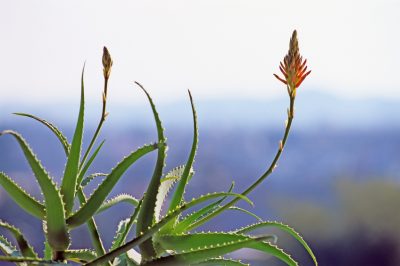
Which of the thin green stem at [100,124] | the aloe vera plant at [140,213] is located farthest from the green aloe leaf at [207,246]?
the thin green stem at [100,124]

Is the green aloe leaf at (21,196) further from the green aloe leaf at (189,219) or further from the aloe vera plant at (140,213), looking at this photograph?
the green aloe leaf at (189,219)

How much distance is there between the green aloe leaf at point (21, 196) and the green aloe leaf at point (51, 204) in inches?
1.1

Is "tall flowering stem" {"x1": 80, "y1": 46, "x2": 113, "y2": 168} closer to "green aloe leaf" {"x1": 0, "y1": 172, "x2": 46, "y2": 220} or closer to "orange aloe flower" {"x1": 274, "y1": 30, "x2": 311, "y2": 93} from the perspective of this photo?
"green aloe leaf" {"x1": 0, "y1": 172, "x2": 46, "y2": 220}

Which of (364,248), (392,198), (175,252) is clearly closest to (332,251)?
(364,248)

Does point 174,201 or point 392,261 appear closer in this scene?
point 174,201

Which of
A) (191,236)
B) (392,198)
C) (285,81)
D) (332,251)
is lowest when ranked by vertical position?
(332,251)

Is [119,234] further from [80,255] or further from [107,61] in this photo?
[107,61]

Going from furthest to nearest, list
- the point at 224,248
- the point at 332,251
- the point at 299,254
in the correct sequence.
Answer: the point at 332,251 < the point at 299,254 < the point at 224,248

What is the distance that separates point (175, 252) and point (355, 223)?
1.61 meters

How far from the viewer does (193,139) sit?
1.96ft

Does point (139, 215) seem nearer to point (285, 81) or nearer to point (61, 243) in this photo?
point (61, 243)

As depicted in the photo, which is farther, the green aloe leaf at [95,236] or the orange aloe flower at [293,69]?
the green aloe leaf at [95,236]

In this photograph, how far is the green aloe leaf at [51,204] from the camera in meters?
0.55

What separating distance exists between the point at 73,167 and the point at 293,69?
0.20m
